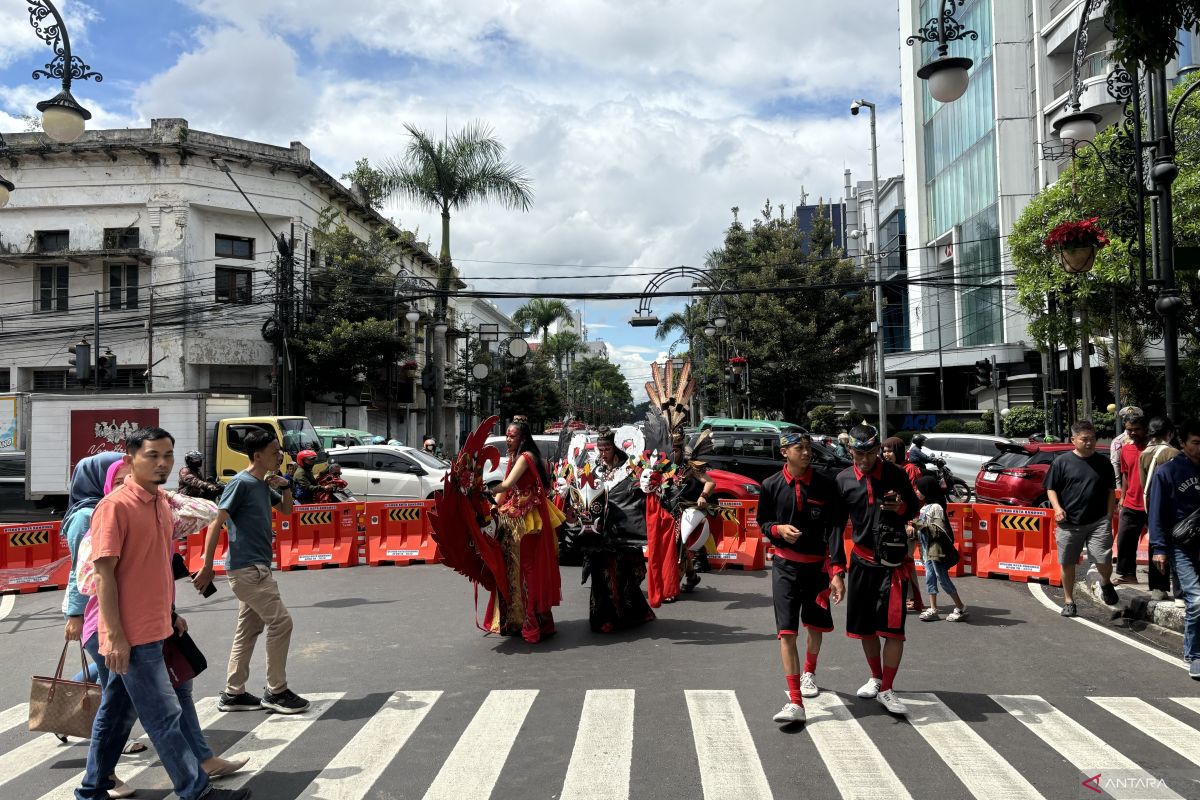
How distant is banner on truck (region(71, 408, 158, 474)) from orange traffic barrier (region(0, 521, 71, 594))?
599 cm

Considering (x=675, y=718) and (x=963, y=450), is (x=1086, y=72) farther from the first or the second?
(x=675, y=718)

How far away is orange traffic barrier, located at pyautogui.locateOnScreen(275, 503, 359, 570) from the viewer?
11.9 meters

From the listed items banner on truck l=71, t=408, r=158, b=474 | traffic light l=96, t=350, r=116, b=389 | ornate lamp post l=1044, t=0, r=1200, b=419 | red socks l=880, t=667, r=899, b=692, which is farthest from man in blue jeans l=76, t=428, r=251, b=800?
traffic light l=96, t=350, r=116, b=389

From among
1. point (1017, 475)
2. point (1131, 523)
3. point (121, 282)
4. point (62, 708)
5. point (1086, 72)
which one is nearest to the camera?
point (62, 708)

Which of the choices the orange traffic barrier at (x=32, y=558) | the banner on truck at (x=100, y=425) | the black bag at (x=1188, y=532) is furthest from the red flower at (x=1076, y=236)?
the banner on truck at (x=100, y=425)

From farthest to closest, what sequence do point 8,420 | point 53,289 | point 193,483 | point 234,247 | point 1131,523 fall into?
1. point 234,247
2. point 53,289
3. point 8,420
4. point 193,483
5. point 1131,523

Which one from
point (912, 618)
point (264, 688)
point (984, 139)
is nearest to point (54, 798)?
point (264, 688)

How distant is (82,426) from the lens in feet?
55.6

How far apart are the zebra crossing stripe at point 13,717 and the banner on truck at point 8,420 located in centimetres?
2166

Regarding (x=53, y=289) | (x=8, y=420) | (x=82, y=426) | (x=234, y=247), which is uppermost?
(x=234, y=247)

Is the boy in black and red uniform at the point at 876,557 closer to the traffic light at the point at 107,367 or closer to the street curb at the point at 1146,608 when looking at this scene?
the street curb at the point at 1146,608

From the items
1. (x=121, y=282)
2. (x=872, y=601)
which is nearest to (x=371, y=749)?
(x=872, y=601)

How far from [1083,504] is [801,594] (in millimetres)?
3875

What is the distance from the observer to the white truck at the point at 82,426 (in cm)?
1681
